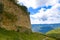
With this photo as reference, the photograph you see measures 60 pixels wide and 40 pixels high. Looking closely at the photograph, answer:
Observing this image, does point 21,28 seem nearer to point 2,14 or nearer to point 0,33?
point 2,14

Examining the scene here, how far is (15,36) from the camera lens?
802 inches

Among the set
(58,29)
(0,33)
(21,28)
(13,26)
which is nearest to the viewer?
(0,33)

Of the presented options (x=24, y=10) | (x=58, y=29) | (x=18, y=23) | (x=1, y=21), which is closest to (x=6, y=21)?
(x=1, y=21)

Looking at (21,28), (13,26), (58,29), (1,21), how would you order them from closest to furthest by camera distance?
(1,21), (13,26), (21,28), (58,29)

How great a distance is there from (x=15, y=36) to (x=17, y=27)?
3.93m

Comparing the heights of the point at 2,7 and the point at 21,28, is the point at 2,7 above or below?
above

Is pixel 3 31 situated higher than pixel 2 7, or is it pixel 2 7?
pixel 2 7

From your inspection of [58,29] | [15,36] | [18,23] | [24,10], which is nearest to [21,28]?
[18,23]

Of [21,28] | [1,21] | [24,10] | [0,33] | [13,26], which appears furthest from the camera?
[24,10]

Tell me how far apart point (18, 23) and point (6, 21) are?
256 cm

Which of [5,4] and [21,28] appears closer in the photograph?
[5,4]

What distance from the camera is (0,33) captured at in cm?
1950

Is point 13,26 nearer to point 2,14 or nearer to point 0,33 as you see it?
point 2,14

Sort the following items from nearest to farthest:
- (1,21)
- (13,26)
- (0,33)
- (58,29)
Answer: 1. (0,33)
2. (1,21)
3. (13,26)
4. (58,29)
